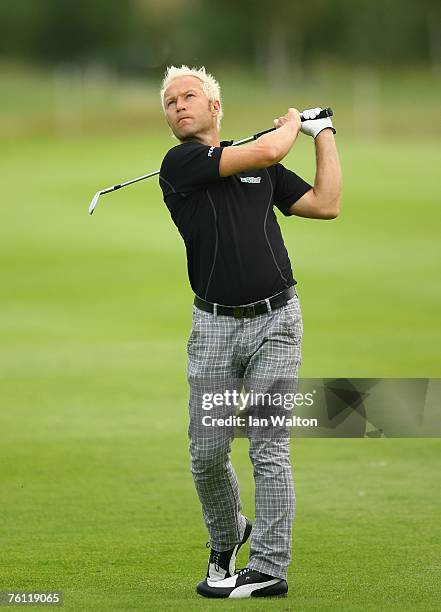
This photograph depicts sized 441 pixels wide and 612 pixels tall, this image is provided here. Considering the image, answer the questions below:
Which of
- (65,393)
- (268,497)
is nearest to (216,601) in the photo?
(268,497)

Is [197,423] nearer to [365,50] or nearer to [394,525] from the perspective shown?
[394,525]

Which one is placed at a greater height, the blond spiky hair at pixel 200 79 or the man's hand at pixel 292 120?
the blond spiky hair at pixel 200 79

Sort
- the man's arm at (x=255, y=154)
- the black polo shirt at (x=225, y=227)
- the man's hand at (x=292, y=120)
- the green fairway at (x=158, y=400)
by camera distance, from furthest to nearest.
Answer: the green fairway at (x=158, y=400)
the man's hand at (x=292, y=120)
the black polo shirt at (x=225, y=227)
the man's arm at (x=255, y=154)

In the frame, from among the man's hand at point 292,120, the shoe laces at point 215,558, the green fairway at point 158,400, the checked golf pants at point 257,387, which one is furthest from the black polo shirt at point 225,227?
the green fairway at point 158,400

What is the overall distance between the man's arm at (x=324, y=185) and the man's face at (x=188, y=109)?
0.44m

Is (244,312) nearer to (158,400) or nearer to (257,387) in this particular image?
(257,387)

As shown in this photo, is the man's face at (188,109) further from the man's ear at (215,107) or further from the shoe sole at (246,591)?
the shoe sole at (246,591)

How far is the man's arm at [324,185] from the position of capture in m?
5.30

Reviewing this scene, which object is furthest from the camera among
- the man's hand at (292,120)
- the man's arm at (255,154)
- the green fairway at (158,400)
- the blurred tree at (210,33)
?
the blurred tree at (210,33)

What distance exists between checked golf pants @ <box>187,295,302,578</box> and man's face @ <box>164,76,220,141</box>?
2.31 ft

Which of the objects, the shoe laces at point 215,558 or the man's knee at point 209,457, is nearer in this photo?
the man's knee at point 209,457

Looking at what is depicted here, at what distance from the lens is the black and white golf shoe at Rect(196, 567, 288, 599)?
509 cm

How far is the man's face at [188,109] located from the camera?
5234 millimetres

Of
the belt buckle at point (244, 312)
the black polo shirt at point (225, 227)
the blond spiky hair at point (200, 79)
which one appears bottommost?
the belt buckle at point (244, 312)
